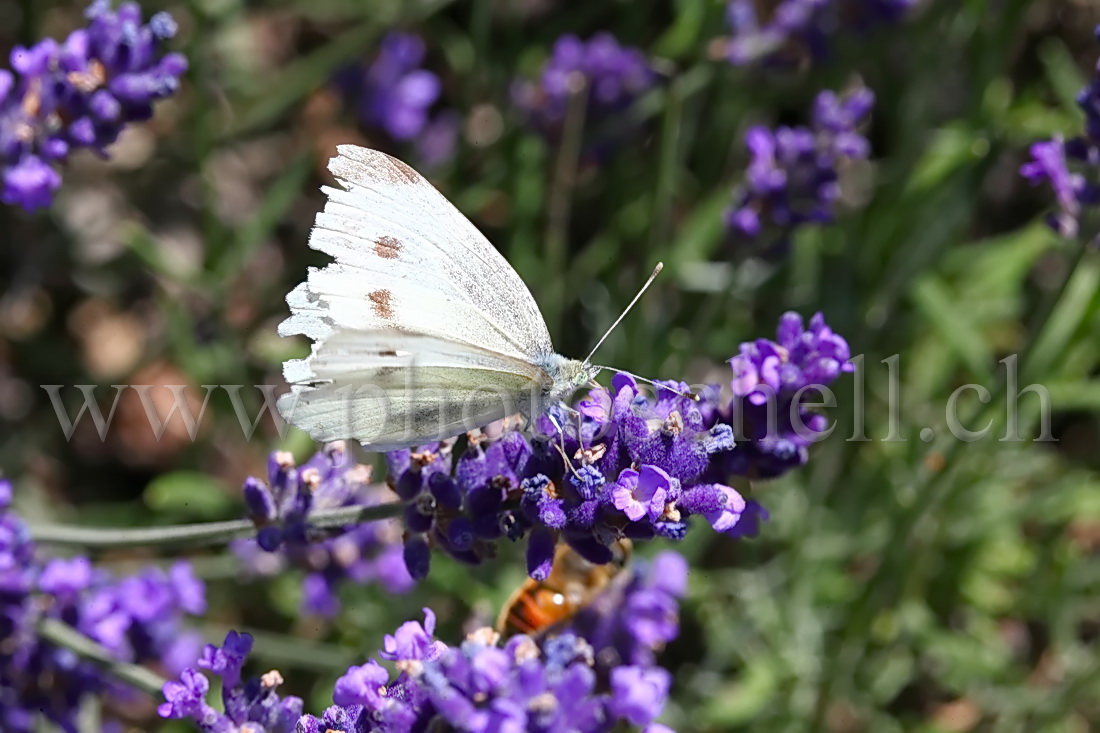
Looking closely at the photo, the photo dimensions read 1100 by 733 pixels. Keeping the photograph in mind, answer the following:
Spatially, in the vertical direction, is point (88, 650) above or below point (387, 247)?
below

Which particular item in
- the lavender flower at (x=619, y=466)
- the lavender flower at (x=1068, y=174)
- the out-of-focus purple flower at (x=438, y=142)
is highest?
the out-of-focus purple flower at (x=438, y=142)

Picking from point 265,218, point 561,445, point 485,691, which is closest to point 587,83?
point 265,218

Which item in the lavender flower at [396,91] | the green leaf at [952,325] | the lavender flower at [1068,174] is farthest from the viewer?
the lavender flower at [396,91]

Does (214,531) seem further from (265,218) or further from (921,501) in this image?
(921,501)

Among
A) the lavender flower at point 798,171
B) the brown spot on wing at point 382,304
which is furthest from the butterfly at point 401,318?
the lavender flower at point 798,171

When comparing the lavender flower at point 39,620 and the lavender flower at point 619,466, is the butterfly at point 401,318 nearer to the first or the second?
the lavender flower at point 619,466

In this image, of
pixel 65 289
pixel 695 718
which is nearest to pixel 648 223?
pixel 695 718
